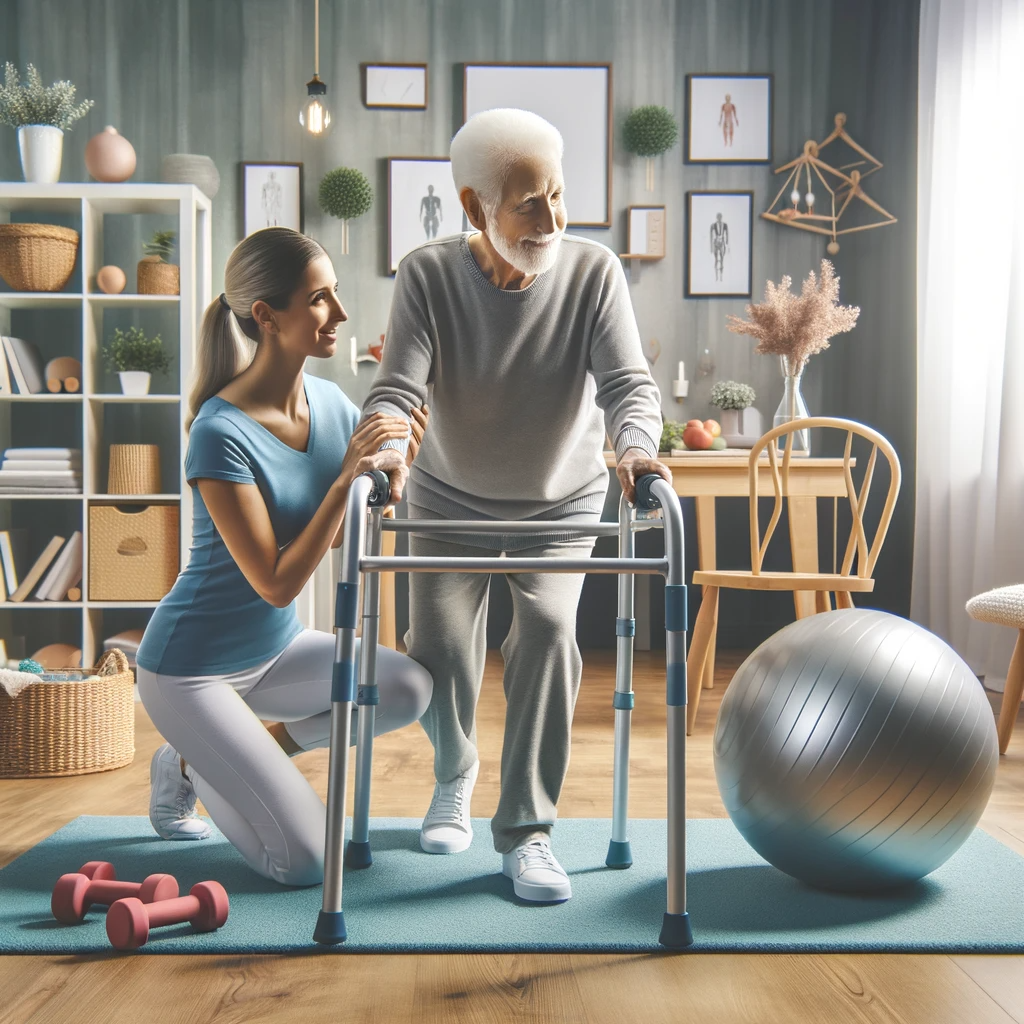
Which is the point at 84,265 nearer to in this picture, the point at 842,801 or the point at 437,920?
the point at 437,920

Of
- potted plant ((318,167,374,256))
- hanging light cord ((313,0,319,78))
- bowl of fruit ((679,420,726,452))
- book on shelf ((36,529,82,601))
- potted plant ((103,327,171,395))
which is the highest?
hanging light cord ((313,0,319,78))

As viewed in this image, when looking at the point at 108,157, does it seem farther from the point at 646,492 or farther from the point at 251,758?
the point at 646,492

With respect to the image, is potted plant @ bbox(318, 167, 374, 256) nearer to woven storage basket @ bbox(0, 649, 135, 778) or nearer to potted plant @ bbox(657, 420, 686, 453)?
potted plant @ bbox(657, 420, 686, 453)

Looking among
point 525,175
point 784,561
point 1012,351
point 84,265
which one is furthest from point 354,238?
point 525,175

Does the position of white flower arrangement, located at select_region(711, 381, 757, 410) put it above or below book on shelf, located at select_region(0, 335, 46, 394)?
below

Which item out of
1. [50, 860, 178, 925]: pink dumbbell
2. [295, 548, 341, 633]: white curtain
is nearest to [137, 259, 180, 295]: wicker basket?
[295, 548, 341, 633]: white curtain

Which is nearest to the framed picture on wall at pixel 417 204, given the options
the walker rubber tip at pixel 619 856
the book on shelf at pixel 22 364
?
the book on shelf at pixel 22 364

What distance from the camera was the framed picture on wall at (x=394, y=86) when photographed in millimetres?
4250

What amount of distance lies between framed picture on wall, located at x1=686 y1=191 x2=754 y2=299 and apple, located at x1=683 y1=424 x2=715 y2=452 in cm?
84

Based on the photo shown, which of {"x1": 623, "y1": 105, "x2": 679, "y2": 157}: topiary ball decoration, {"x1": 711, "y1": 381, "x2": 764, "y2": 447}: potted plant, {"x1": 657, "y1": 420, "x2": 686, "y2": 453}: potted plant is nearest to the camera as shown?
{"x1": 657, "y1": 420, "x2": 686, "y2": 453}: potted plant

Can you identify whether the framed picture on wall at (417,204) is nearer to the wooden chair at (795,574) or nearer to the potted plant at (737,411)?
the potted plant at (737,411)

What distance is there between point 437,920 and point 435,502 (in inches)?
26.9

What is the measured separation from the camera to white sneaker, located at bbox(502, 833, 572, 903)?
1.54 metres

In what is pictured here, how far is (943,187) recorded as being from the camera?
150 inches
